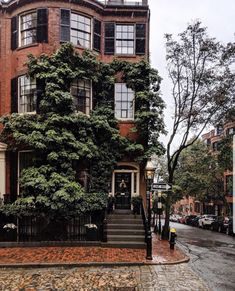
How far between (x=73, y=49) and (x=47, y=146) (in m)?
4.83

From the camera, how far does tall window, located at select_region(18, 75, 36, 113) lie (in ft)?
57.6

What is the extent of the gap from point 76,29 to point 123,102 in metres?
4.55

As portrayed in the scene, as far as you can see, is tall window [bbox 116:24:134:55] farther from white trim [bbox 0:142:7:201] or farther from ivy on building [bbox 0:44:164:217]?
white trim [bbox 0:142:7:201]

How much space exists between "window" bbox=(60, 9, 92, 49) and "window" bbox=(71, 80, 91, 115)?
2.20 meters

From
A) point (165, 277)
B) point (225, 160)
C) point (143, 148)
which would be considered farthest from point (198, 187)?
point (165, 277)

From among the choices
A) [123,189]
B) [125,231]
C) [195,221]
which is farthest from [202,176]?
[125,231]

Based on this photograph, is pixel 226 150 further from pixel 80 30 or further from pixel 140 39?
pixel 80 30

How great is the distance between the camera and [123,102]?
18906 mm

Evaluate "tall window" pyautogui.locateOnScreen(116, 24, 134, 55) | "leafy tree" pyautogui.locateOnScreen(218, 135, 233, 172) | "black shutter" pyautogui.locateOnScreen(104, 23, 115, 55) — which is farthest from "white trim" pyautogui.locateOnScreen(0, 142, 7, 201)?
"leafy tree" pyautogui.locateOnScreen(218, 135, 233, 172)

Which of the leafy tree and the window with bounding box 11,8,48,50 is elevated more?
the window with bounding box 11,8,48,50

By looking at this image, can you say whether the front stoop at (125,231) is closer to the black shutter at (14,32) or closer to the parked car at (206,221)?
the black shutter at (14,32)

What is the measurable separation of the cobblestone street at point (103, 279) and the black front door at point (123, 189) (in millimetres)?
7146

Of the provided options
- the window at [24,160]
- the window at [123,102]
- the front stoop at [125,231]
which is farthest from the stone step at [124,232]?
the window at [123,102]

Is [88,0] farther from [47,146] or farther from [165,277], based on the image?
[165,277]
